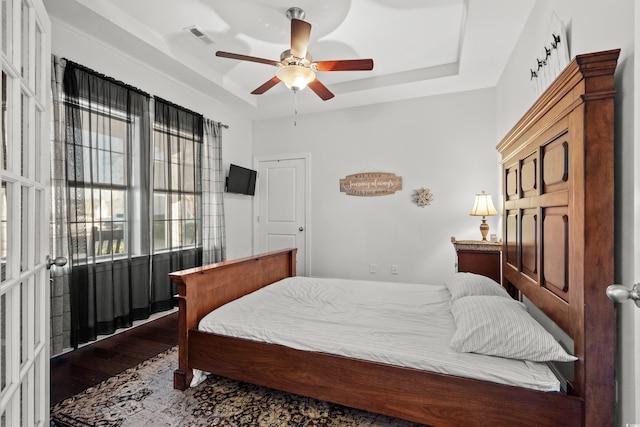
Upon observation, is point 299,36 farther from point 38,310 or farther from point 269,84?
point 38,310

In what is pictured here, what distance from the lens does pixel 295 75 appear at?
97.7 inches

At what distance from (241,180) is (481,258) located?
3308 mm

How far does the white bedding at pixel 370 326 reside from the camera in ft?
4.68

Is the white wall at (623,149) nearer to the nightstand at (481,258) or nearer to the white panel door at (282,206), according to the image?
the nightstand at (481,258)

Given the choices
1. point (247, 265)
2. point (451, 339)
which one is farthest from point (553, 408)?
point (247, 265)

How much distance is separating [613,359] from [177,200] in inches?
147

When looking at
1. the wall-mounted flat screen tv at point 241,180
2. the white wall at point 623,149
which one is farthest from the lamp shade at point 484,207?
the wall-mounted flat screen tv at point 241,180

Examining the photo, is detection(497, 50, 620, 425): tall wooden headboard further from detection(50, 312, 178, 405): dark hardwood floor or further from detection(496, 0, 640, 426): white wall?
detection(50, 312, 178, 405): dark hardwood floor

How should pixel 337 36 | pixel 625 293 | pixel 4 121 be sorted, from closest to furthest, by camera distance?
pixel 625 293, pixel 4 121, pixel 337 36

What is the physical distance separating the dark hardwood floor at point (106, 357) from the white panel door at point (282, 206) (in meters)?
2.06

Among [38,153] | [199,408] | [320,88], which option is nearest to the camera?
[38,153]

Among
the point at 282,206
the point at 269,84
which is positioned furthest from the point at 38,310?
the point at 282,206

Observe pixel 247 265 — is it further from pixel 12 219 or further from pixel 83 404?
pixel 12 219

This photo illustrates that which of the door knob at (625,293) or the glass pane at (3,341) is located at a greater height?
the door knob at (625,293)
